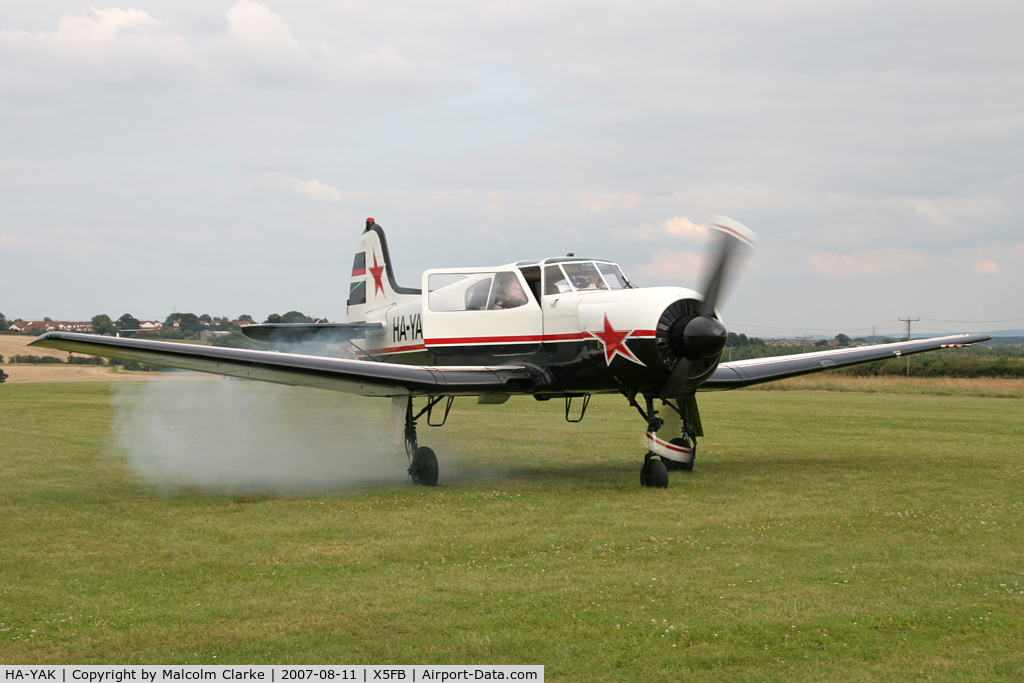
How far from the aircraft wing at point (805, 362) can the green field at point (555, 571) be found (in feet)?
4.62

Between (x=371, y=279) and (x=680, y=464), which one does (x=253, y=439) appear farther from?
(x=680, y=464)

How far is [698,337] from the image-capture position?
432 inches

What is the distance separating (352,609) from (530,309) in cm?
747

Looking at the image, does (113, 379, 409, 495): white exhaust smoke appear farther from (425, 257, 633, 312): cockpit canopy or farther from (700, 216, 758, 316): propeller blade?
(700, 216, 758, 316): propeller blade

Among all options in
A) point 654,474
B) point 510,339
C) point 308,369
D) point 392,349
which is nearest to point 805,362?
point 654,474

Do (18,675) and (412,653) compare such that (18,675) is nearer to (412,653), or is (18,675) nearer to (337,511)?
(412,653)

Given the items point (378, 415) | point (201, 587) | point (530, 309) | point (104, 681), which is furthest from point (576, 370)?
point (378, 415)

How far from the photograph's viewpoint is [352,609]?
613cm

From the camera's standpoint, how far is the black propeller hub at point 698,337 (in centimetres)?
1093

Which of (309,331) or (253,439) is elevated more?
(309,331)

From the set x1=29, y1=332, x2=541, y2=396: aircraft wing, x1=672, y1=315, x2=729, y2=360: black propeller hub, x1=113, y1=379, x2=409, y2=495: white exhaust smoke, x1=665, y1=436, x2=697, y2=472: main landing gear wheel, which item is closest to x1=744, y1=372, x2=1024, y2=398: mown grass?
x1=113, y1=379, x2=409, y2=495: white exhaust smoke

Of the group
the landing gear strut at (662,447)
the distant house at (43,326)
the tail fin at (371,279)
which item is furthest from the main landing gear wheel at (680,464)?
the distant house at (43,326)

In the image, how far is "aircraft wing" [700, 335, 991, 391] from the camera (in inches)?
565

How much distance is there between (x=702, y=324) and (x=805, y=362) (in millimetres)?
5153
